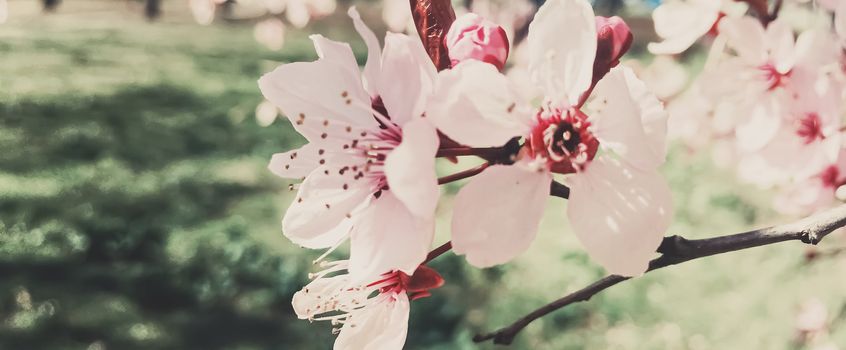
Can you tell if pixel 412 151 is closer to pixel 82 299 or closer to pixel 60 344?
pixel 60 344

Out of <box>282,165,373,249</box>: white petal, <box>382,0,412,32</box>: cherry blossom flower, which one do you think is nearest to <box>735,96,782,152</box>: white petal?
<box>282,165,373,249</box>: white petal

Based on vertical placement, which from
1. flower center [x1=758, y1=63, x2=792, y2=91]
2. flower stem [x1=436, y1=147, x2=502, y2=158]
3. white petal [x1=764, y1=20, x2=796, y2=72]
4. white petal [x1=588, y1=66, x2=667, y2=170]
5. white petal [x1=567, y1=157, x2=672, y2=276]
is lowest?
flower center [x1=758, y1=63, x2=792, y2=91]

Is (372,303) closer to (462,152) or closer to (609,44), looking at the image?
(462,152)

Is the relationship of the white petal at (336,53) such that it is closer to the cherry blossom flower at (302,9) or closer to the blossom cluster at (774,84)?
the blossom cluster at (774,84)

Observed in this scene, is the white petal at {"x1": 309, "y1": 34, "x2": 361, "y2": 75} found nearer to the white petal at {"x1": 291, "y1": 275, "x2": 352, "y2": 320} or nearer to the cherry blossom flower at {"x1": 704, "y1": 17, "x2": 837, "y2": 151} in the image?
the white petal at {"x1": 291, "y1": 275, "x2": 352, "y2": 320}

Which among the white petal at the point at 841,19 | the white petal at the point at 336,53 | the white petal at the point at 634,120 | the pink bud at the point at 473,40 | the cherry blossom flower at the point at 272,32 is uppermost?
the cherry blossom flower at the point at 272,32

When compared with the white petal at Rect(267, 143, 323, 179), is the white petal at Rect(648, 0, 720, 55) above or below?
below

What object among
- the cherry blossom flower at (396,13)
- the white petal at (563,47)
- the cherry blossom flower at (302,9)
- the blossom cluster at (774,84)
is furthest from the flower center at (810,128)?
the cherry blossom flower at (396,13)
